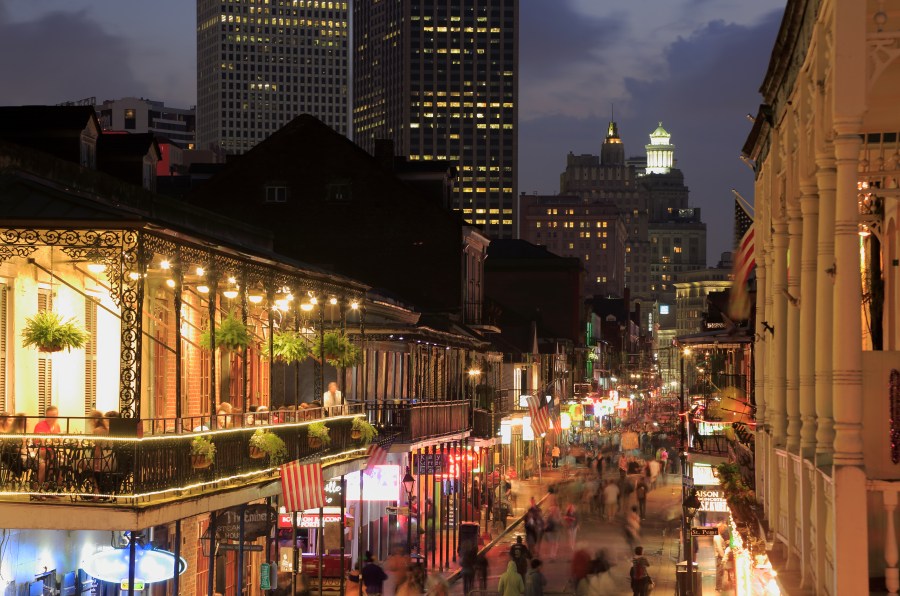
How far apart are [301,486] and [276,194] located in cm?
3526

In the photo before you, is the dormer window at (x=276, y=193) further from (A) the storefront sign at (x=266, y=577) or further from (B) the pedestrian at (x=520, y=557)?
(A) the storefront sign at (x=266, y=577)

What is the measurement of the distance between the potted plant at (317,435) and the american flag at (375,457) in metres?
5.47

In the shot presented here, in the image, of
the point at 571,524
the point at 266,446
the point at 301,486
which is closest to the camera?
the point at 266,446

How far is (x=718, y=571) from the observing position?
3366cm

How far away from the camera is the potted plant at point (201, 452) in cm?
1739

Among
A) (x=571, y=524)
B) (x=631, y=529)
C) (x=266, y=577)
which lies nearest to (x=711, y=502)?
(x=266, y=577)

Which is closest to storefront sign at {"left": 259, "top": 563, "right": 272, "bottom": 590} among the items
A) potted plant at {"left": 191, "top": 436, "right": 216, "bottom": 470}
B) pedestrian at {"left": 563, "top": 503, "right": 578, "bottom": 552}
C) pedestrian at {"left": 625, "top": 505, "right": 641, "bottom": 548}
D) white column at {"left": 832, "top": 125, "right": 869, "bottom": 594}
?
potted plant at {"left": 191, "top": 436, "right": 216, "bottom": 470}

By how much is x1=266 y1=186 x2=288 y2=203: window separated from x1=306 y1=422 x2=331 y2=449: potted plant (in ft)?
106

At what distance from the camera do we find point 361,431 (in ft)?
94.7

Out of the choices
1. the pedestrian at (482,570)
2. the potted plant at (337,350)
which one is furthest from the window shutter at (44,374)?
the pedestrian at (482,570)

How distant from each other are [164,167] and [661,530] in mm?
34553

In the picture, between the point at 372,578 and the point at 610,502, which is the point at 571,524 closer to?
the point at 610,502

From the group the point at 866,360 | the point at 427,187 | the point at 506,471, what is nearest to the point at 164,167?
the point at 427,187

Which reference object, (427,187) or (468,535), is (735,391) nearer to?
(468,535)
